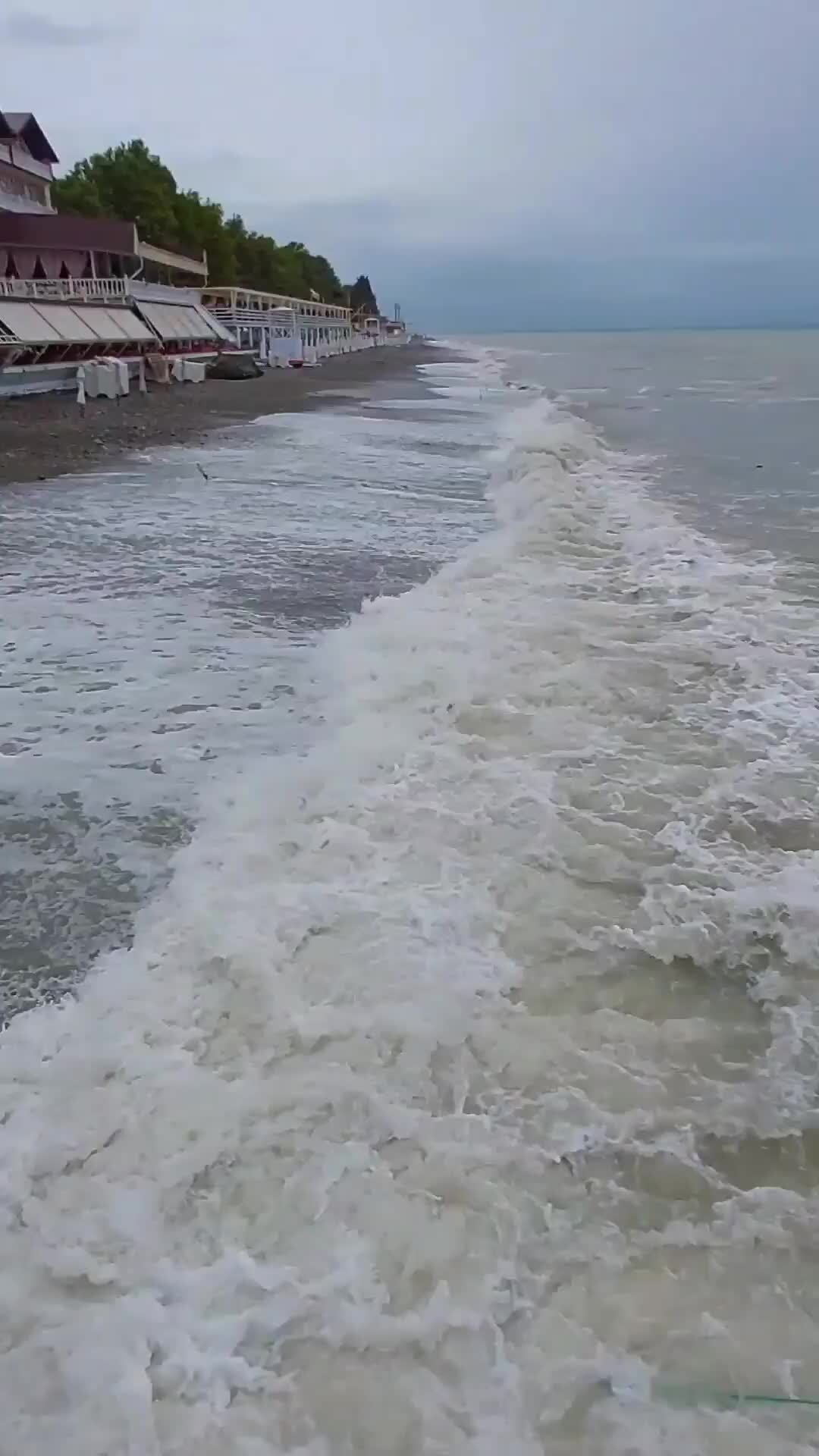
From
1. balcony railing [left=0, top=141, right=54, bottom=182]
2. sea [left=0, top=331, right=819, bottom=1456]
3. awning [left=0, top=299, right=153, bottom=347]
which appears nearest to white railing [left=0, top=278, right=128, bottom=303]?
awning [left=0, top=299, right=153, bottom=347]

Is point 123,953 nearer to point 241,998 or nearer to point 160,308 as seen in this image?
point 241,998

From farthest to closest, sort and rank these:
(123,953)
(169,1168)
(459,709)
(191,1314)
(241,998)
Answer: (459,709) → (123,953) → (241,998) → (169,1168) → (191,1314)

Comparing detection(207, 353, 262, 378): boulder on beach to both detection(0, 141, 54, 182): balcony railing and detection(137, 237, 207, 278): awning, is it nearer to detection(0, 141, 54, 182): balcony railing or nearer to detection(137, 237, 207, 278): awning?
detection(137, 237, 207, 278): awning

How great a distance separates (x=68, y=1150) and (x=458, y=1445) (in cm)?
124

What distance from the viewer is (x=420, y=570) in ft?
30.3

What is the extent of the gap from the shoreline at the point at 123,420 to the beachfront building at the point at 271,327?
1709cm

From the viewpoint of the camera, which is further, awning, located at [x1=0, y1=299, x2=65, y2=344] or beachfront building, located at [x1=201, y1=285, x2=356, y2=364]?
beachfront building, located at [x1=201, y1=285, x2=356, y2=364]

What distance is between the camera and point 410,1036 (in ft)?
10.4

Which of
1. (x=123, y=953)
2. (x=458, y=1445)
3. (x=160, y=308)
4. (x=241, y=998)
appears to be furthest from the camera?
(x=160, y=308)

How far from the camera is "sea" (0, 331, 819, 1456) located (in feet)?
7.28

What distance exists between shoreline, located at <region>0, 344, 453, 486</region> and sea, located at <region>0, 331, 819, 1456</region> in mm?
10188

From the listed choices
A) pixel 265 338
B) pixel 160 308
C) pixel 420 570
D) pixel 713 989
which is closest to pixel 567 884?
pixel 713 989

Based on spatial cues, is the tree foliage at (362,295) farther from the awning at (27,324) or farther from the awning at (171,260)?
the awning at (27,324)

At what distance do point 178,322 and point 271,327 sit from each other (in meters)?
17.4
